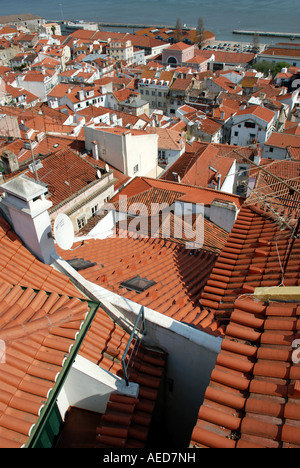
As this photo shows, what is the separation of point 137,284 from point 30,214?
2504 mm

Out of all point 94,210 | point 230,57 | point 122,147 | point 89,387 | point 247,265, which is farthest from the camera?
point 230,57

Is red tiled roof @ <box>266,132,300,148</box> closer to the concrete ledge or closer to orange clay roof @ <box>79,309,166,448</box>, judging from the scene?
orange clay roof @ <box>79,309,166,448</box>

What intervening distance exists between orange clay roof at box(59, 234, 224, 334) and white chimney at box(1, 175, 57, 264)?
135cm

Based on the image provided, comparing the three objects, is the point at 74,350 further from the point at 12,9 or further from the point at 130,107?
the point at 12,9

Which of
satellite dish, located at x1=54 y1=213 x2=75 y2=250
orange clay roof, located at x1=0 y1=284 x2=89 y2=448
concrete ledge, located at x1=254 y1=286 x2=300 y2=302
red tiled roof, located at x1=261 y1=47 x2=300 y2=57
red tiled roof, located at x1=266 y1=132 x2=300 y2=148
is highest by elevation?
concrete ledge, located at x1=254 y1=286 x2=300 y2=302

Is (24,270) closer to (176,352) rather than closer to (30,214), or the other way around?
(30,214)

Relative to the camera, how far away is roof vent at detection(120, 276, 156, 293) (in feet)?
23.1

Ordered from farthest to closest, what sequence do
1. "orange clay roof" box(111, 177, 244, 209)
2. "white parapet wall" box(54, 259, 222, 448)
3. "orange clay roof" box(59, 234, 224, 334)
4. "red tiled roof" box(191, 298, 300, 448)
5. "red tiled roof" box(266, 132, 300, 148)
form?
"red tiled roof" box(266, 132, 300, 148) → "orange clay roof" box(111, 177, 244, 209) → "orange clay roof" box(59, 234, 224, 334) → "white parapet wall" box(54, 259, 222, 448) → "red tiled roof" box(191, 298, 300, 448)

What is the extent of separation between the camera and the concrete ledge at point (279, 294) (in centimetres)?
433

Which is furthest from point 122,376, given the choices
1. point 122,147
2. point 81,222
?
point 122,147

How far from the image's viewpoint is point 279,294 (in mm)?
4402

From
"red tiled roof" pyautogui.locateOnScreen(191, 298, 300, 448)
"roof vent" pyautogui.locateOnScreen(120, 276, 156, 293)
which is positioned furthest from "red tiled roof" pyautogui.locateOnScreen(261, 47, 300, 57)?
"red tiled roof" pyautogui.locateOnScreen(191, 298, 300, 448)

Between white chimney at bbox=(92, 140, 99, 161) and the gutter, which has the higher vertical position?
the gutter

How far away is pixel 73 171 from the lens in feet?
57.0
